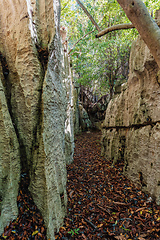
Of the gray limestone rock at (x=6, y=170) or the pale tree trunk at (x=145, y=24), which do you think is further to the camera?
the gray limestone rock at (x=6, y=170)

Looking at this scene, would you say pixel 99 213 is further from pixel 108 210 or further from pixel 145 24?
pixel 145 24

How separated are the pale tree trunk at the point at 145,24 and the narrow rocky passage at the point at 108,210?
9.43ft

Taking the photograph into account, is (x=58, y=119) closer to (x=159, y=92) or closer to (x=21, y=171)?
(x=21, y=171)

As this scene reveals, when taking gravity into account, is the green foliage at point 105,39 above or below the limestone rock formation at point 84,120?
above

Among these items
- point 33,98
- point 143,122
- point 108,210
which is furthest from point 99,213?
point 33,98

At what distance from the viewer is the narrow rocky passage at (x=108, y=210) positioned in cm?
256

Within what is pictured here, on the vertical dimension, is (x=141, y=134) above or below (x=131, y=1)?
below

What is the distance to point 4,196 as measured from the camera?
2.04 m

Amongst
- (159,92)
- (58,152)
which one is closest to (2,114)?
(58,152)

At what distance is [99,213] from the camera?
3084 millimetres

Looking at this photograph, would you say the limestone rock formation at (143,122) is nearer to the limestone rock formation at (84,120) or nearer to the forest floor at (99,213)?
the forest floor at (99,213)

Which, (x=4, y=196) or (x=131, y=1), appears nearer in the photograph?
(x=131, y=1)

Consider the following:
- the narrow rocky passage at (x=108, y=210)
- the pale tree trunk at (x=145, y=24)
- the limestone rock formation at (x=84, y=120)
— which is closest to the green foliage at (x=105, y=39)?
the limestone rock formation at (x=84, y=120)

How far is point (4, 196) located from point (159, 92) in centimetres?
353
